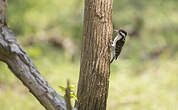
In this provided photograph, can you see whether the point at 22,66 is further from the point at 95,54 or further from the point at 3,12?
the point at 95,54

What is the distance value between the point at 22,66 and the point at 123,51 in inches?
270

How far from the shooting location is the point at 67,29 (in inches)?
407

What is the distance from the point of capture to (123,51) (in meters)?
9.26

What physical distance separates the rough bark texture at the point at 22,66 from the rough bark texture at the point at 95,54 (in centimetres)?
27

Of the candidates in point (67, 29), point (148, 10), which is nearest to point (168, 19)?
point (148, 10)

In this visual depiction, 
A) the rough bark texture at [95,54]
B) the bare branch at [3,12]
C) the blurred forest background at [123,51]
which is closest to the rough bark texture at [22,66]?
the bare branch at [3,12]

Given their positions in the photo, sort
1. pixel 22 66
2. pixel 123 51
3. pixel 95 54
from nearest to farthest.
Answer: pixel 22 66
pixel 95 54
pixel 123 51

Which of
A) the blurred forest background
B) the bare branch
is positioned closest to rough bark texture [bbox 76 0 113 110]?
the bare branch

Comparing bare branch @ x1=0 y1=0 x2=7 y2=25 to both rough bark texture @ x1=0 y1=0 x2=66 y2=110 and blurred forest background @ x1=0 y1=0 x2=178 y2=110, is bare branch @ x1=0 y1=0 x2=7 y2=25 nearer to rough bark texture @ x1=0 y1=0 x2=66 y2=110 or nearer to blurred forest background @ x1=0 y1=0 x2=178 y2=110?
rough bark texture @ x1=0 y1=0 x2=66 y2=110

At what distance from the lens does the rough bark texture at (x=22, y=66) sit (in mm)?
2510

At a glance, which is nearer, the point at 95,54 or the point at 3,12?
the point at 3,12

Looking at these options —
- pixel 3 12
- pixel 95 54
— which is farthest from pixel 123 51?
pixel 3 12

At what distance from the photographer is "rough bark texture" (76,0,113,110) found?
2724 millimetres

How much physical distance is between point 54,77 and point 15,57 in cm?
554
